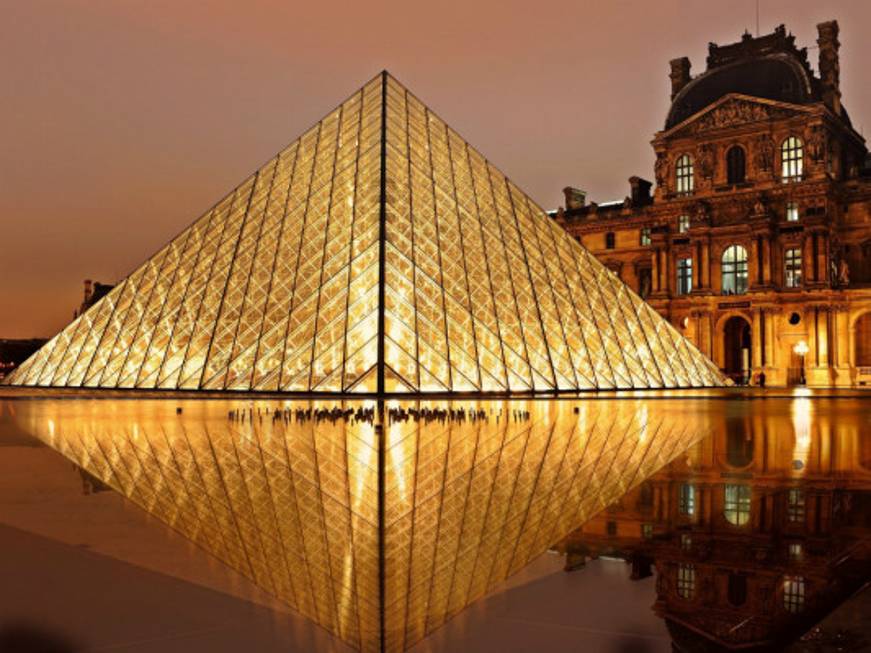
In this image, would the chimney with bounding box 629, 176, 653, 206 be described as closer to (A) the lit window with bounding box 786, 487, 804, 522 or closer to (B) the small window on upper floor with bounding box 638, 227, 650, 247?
(B) the small window on upper floor with bounding box 638, 227, 650, 247

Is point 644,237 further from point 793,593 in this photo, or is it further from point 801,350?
point 793,593

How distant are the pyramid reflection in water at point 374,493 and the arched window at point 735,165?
40867 millimetres

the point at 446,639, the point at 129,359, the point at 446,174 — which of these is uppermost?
the point at 446,174

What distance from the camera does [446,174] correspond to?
3034cm

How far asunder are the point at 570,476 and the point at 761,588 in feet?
13.2

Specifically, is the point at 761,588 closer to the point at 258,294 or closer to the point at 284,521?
the point at 284,521

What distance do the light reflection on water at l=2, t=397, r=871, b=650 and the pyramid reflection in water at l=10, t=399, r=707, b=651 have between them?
0.07 ft

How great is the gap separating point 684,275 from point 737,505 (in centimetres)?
5062

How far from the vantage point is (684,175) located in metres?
55.1

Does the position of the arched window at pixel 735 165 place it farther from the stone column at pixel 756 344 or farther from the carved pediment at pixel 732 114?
the stone column at pixel 756 344

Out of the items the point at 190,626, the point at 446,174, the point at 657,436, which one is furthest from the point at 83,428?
the point at 446,174

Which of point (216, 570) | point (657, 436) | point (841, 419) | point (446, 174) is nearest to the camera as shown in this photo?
point (216, 570)

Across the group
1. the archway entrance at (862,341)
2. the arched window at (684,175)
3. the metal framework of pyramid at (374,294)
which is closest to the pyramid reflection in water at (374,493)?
the metal framework of pyramid at (374,294)

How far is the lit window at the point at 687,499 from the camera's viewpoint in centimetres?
638
